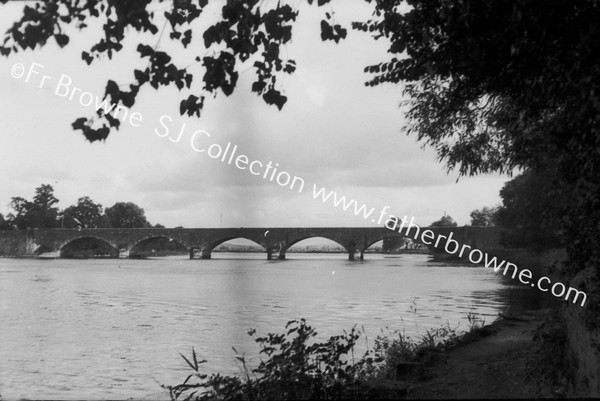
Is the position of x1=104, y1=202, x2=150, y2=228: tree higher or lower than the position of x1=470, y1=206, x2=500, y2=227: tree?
lower

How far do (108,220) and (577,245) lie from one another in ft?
421

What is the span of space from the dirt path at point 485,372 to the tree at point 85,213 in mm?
122952

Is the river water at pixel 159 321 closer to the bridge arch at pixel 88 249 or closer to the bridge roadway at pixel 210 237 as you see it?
the bridge roadway at pixel 210 237

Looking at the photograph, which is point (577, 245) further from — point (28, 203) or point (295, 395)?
point (28, 203)

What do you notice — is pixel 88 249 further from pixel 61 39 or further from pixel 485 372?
pixel 61 39

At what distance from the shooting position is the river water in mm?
12148

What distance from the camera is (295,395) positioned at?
5566 mm

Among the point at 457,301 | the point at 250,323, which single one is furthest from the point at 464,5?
the point at 457,301

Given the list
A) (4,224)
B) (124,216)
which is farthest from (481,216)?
(4,224)

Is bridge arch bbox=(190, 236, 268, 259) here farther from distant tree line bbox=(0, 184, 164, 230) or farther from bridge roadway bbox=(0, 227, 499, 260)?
distant tree line bbox=(0, 184, 164, 230)

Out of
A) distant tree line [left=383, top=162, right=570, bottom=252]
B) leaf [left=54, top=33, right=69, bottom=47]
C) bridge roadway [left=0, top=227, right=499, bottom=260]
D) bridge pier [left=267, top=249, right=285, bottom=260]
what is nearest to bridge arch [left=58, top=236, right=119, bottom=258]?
bridge roadway [left=0, top=227, right=499, bottom=260]

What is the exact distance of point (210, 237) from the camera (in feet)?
287

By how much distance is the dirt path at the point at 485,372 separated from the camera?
6586mm

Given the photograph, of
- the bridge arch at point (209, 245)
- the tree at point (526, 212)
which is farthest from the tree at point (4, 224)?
the tree at point (526, 212)
